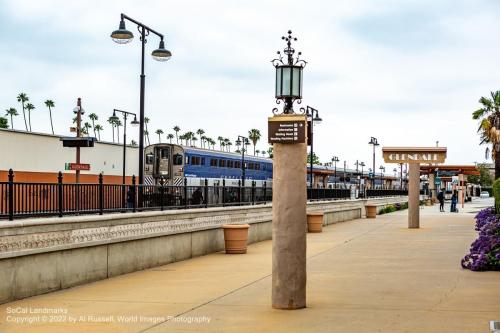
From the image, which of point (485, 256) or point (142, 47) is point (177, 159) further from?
point (485, 256)

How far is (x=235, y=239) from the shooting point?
20.0 meters

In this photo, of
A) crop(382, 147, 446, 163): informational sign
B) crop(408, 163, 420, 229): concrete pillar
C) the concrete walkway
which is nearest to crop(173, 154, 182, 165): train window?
crop(382, 147, 446, 163): informational sign

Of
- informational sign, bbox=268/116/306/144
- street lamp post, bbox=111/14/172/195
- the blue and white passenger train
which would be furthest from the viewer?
the blue and white passenger train

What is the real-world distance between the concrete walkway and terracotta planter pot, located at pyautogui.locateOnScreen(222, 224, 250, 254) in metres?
1.31

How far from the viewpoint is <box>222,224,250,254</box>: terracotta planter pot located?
19953 millimetres

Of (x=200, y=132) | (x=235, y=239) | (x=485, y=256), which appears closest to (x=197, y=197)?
(x=235, y=239)

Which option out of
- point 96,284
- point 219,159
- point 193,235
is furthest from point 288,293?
point 219,159

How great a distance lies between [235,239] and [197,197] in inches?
65.6

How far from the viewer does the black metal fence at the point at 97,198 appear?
12445mm

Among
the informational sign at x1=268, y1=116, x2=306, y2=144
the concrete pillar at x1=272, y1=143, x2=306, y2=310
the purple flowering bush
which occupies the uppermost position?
the informational sign at x1=268, y1=116, x2=306, y2=144

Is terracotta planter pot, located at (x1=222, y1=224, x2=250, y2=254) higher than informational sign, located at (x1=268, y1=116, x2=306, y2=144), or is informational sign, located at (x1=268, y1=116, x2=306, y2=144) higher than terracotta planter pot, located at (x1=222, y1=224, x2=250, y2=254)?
informational sign, located at (x1=268, y1=116, x2=306, y2=144)

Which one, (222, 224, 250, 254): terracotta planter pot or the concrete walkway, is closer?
the concrete walkway

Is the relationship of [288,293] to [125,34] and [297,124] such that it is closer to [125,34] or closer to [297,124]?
[297,124]

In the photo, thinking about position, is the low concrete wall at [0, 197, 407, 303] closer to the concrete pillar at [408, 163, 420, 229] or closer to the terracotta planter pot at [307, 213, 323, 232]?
the terracotta planter pot at [307, 213, 323, 232]
